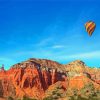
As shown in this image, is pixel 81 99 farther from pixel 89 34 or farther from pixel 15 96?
pixel 89 34

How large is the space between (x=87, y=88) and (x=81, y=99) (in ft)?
167

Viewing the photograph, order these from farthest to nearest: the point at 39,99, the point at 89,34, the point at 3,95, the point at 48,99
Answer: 1. the point at 3,95
2. the point at 39,99
3. the point at 48,99
4. the point at 89,34

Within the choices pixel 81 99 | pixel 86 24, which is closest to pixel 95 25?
pixel 86 24

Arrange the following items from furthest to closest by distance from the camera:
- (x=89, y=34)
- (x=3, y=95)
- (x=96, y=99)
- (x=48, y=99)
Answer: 1. (x=3, y=95)
2. (x=48, y=99)
3. (x=96, y=99)
4. (x=89, y=34)

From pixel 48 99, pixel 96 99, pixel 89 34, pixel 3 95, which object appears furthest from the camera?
pixel 3 95

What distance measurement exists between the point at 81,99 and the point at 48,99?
1938 centimetres

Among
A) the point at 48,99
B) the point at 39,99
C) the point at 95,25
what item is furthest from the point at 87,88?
the point at 95,25

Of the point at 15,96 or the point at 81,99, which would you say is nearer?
the point at 81,99

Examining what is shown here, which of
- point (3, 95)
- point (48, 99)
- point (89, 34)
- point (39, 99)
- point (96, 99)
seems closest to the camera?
point (89, 34)

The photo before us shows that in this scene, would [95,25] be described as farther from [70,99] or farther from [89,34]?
[70,99]

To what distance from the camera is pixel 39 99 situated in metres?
186

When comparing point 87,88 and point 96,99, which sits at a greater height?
point 87,88

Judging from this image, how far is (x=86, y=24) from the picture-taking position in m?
53.8

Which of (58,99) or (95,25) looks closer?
(95,25)
